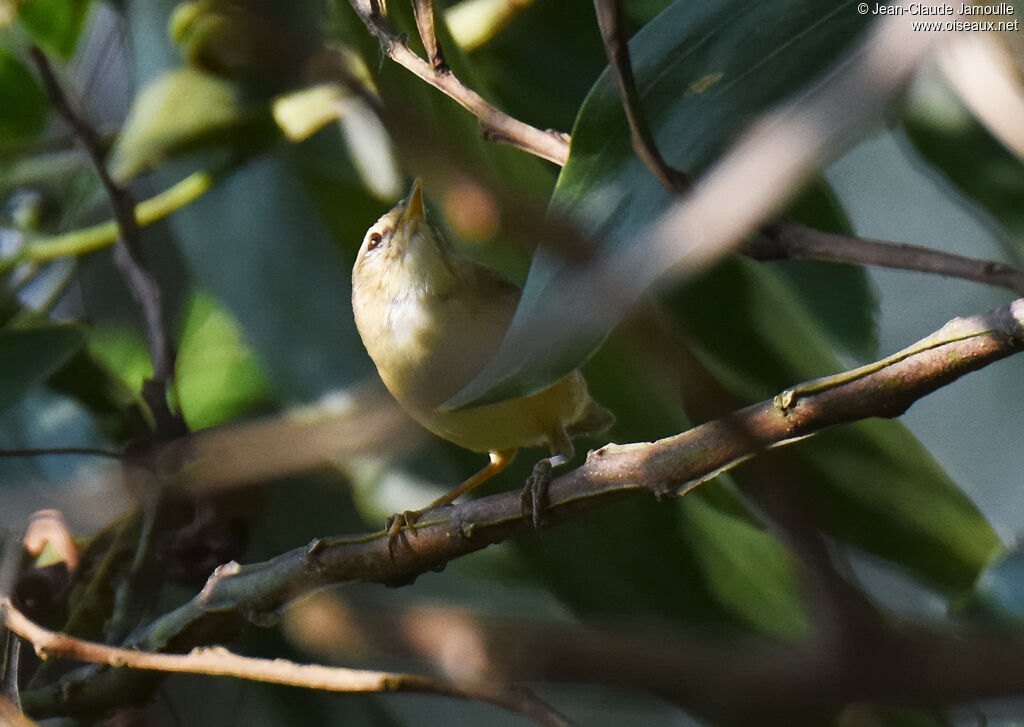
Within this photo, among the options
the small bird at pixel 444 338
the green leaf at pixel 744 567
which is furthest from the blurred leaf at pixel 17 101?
the green leaf at pixel 744 567

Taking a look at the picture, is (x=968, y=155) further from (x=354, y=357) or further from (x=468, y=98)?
(x=354, y=357)

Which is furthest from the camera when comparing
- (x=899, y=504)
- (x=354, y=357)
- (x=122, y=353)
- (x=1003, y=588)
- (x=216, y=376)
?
(x=122, y=353)

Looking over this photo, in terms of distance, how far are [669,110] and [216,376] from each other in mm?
949

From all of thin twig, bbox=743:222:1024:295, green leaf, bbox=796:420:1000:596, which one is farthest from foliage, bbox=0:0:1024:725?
thin twig, bbox=743:222:1024:295

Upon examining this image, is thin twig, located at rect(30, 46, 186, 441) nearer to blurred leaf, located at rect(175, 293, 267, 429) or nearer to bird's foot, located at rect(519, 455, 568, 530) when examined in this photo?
blurred leaf, located at rect(175, 293, 267, 429)

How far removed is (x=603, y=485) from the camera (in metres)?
0.71

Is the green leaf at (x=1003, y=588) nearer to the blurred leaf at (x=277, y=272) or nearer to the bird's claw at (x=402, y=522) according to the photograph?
the bird's claw at (x=402, y=522)

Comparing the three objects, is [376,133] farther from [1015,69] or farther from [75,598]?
[1015,69]

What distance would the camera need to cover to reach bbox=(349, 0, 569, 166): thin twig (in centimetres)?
70

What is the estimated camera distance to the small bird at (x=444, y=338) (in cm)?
114

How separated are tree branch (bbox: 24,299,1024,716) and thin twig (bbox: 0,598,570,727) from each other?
3.2 inches

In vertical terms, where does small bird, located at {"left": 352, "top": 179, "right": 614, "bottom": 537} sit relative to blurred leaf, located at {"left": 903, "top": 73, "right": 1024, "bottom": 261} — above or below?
below

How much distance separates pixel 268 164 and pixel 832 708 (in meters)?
1.21

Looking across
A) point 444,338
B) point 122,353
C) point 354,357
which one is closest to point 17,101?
point 122,353
